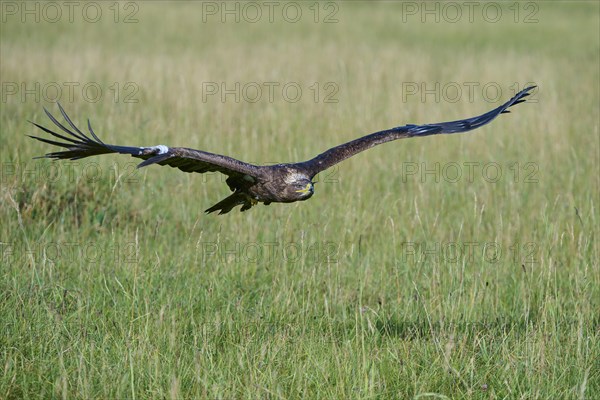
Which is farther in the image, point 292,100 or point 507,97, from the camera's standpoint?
point 507,97

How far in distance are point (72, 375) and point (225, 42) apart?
37.9 feet

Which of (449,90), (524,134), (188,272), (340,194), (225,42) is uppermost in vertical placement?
(225,42)

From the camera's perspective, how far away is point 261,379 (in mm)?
4000

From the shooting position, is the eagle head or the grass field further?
the eagle head

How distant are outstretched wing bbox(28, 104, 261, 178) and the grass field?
55 cm

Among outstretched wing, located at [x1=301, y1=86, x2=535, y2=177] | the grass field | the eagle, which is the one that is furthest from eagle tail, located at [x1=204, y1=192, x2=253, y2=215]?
outstretched wing, located at [x1=301, y1=86, x2=535, y2=177]

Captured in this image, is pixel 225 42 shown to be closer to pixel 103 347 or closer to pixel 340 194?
pixel 340 194

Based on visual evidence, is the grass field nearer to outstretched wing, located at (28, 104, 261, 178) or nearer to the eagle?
the eagle

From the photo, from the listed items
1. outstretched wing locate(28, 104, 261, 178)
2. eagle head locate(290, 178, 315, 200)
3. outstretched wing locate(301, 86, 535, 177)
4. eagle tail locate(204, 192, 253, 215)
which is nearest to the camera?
outstretched wing locate(28, 104, 261, 178)

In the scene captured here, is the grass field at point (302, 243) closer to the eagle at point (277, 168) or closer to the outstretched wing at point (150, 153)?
the eagle at point (277, 168)

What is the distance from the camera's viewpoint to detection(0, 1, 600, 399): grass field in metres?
4.20

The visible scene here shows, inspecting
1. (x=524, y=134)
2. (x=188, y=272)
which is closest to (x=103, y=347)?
(x=188, y=272)

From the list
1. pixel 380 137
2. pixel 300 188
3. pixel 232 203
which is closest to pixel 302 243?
pixel 300 188

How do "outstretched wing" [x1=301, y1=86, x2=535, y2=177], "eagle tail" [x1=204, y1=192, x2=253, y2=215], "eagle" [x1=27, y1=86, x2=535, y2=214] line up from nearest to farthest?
"eagle" [x1=27, y1=86, x2=535, y2=214] < "outstretched wing" [x1=301, y1=86, x2=535, y2=177] < "eagle tail" [x1=204, y1=192, x2=253, y2=215]
